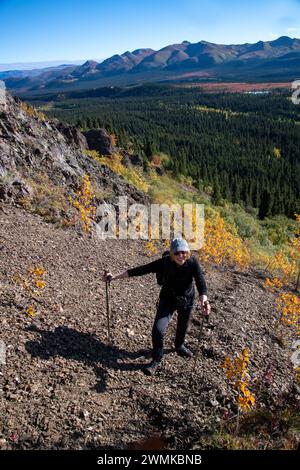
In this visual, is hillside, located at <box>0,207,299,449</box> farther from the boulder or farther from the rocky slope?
the boulder

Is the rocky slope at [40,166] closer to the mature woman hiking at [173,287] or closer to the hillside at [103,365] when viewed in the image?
the hillside at [103,365]

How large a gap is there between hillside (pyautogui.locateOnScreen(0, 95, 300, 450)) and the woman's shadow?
19mm

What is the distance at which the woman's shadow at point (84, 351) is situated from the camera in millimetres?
5969

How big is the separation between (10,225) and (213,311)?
5812 millimetres

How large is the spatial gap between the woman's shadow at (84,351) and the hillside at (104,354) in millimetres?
19

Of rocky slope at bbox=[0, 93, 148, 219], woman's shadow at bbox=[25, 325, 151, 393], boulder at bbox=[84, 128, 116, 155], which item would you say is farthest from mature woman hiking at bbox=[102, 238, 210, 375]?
boulder at bbox=[84, 128, 116, 155]

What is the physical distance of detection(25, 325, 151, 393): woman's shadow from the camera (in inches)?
235

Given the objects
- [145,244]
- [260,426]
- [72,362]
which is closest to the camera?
[260,426]

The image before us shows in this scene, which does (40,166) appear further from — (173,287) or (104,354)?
(173,287)

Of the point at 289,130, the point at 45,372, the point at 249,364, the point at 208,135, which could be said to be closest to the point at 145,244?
the point at 249,364

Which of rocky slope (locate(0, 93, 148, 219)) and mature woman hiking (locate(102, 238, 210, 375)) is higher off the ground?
rocky slope (locate(0, 93, 148, 219))

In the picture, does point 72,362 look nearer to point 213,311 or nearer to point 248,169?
point 213,311

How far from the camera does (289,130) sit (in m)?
146

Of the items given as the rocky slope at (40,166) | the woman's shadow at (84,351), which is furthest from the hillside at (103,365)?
the rocky slope at (40,166)
